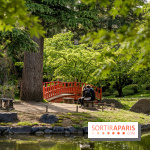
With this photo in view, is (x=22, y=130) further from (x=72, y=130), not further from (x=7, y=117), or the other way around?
(x=72, y=130)

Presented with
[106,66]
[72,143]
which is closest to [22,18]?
[106,66]

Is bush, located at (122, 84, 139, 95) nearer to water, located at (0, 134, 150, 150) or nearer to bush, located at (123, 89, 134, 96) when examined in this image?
bush, located at (123, 89, 134, 96)

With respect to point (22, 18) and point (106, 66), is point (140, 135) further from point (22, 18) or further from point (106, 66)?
point (22, 18)

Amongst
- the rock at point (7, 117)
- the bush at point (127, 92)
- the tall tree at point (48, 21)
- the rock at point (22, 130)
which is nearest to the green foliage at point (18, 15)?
the rock at point (22, 130)

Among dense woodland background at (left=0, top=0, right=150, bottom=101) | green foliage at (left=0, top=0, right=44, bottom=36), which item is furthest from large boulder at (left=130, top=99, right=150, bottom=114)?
green foliage at (left=0, top=0, right=44, bottom=36)

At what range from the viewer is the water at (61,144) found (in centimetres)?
741

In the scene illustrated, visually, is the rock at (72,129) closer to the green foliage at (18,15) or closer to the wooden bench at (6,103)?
the wooden bench at (6,103)

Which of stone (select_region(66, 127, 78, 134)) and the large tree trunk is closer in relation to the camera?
stone (select_region(66, 127, 78, 134))

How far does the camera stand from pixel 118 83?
2784 cm

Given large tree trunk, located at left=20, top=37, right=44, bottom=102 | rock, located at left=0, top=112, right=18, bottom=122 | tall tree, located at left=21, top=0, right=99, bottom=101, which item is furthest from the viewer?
large tree trunk, located at left=20, top=37, right=44, bottom=102

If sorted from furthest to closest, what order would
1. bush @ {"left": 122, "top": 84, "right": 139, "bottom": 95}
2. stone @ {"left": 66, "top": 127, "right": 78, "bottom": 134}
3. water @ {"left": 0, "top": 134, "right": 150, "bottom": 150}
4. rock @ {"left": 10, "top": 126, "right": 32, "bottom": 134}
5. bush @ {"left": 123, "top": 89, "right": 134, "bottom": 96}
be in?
bush @ {"left": 122, "top": 84, "right": 139, "bottom": 95}
bush @ {"left": 123, "top": 89, "right": 134, "bottom": 96}
stone @ {"left": 66, "top": 127, "right": 78, "bottom": 134}
rock @ {"left": 10, "top": 126, "right": 32, "bottom": 134}
water @ {"left": 0, "top": 134, "right": 150, "bottom": 150}

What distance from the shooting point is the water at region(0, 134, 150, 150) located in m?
7.41

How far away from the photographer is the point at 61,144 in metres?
7.82

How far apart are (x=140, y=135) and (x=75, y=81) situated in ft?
33.9
